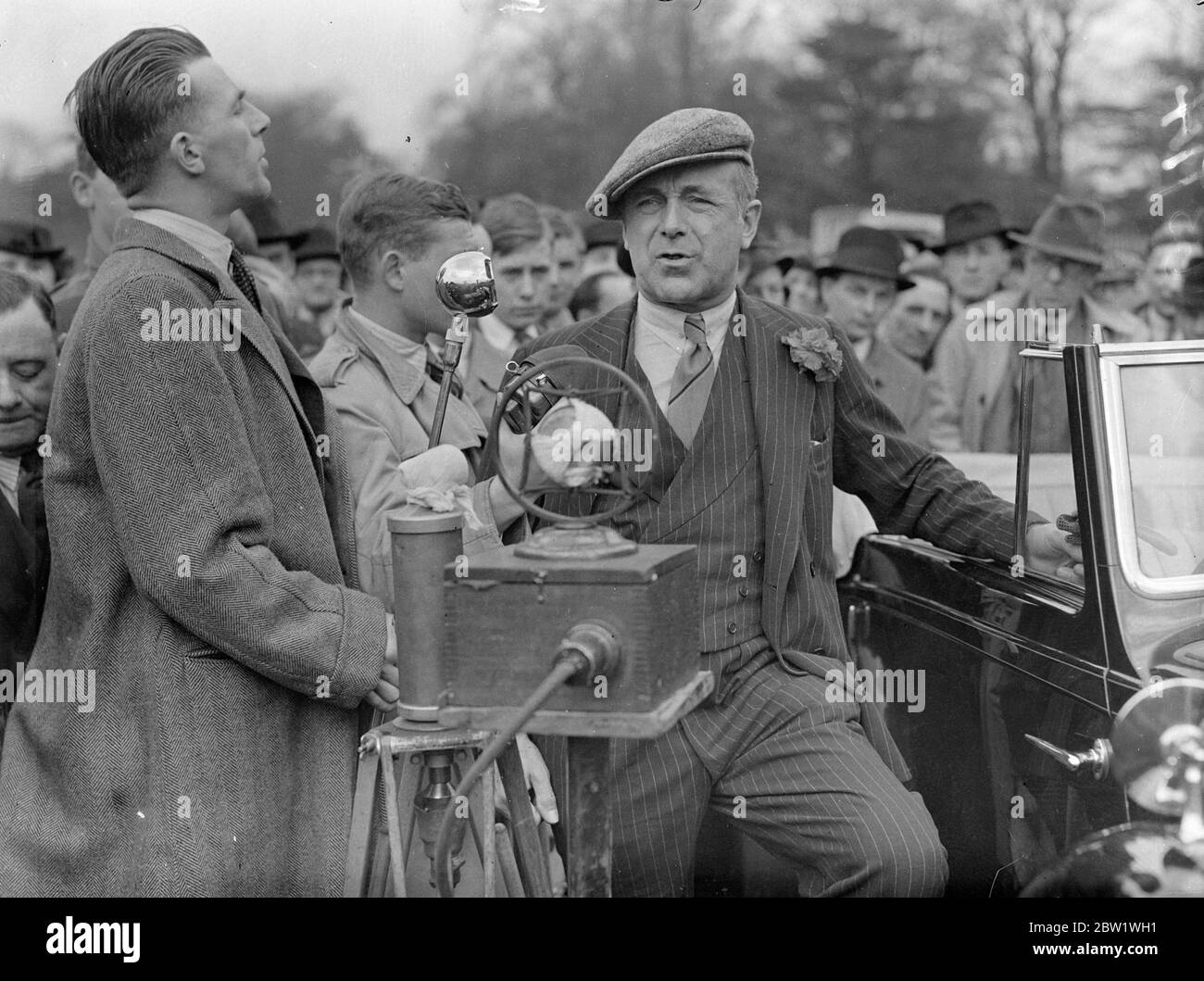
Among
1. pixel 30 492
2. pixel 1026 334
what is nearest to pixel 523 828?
pixel 30 492

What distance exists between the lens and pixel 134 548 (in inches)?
86.0

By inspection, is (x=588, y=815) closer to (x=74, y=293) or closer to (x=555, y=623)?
(x=555, y=623)

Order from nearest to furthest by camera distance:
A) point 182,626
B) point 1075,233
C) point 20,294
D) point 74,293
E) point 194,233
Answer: point 182,626 < point 194,233 < point 20,294 < point 74,293 < point 1075,233

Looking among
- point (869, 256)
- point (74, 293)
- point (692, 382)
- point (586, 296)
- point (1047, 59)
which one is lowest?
point (692, 382)

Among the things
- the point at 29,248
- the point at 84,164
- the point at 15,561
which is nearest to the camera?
the point at 15,561

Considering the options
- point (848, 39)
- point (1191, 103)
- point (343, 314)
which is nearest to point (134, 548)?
point (343, 314)

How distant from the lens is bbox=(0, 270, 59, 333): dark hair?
2.74 metres

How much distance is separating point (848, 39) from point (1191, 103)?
1.36 m

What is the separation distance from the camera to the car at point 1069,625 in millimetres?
2389

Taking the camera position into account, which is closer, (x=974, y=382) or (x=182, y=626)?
(x=182, y=626)

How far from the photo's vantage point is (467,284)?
2.65m

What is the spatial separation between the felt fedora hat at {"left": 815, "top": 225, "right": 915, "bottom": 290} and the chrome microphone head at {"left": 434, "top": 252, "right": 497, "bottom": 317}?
2750mm

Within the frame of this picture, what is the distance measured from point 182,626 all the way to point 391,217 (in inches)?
45.5
